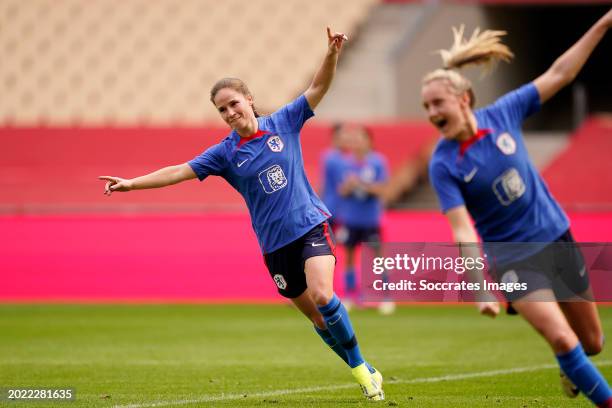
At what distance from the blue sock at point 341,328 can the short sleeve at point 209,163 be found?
1.11 m

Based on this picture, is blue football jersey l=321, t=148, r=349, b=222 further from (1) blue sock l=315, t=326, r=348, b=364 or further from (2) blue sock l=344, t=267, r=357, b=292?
A: (1) blue sock l=315, t=326, r=348, b=364

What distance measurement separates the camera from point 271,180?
22.5 ft

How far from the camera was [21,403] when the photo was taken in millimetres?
6637

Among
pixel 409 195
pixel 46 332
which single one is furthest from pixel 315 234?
pixel 409 195

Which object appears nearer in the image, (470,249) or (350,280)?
(470,249)

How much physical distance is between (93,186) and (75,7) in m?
6.99

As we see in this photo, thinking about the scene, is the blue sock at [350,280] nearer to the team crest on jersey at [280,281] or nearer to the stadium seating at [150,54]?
the team crest on jersey at [280,281]

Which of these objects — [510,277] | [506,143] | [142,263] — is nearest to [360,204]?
[142,263]

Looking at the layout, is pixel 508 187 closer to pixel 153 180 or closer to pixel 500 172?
pixel 500 172

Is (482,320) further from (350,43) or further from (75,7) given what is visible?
(75,7)

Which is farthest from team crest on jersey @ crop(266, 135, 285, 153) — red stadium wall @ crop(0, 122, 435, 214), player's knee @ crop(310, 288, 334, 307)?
red stadium wall @ crop(0, 122, 435, 214)

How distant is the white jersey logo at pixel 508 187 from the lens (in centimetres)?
587

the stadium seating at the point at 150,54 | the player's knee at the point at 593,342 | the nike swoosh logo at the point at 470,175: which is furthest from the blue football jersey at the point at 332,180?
the nike swoosh logo at the point at 470,175

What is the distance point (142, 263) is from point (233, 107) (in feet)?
29.2
